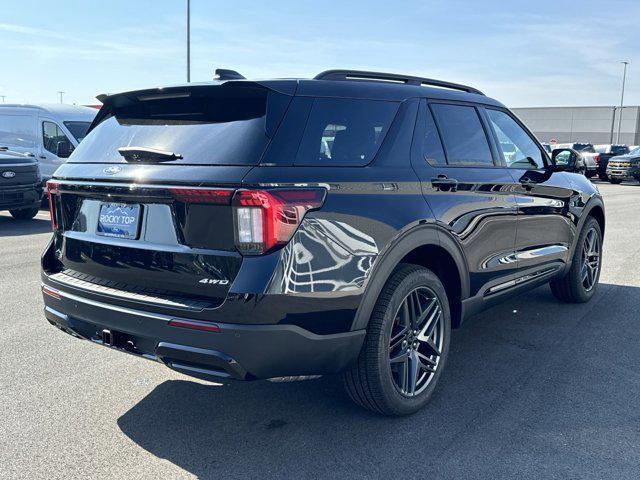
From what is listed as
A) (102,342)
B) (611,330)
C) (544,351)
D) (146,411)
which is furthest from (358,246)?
(611,330)

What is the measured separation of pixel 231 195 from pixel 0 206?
9.61 m

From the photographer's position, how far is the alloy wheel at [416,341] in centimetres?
343

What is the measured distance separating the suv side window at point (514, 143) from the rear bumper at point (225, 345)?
217 cm

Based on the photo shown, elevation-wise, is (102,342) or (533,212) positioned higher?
(533,212)

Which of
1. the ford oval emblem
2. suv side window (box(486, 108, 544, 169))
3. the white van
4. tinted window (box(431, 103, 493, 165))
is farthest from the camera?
the white van

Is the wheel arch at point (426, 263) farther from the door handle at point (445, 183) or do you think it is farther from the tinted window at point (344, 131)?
the tinted window at point (344, 131)

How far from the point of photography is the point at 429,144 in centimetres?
371

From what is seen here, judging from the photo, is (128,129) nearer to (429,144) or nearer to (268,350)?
(268,350)

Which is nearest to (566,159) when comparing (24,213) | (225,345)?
(225,345)

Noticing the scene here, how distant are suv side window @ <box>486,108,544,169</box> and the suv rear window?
212 cm

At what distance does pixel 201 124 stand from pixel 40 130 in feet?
40.5

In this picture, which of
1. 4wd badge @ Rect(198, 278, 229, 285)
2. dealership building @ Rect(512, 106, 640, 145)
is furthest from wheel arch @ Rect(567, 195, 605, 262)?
dealership building @ Rect(512, 106, 640, 145)

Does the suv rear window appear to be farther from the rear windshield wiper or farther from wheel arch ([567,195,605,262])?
wheel arch ([567,195,605,262])

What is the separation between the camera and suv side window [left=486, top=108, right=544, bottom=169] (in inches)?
179
